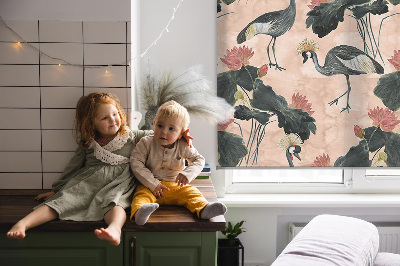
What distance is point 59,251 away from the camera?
78.4 inches

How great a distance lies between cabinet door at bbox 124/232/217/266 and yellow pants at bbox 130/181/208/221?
0.11 meters

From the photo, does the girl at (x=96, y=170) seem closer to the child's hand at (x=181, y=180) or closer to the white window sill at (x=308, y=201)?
the child's hand at (x=181, y=180)

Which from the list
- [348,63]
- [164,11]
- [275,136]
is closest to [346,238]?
[275,136]

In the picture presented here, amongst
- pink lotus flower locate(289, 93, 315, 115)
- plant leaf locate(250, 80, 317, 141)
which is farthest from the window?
pink lotus flower locate(289, 93, 315, 115)

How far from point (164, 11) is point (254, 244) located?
4.83ft

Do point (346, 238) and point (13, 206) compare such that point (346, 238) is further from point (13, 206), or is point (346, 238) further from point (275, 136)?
point (13, 206)

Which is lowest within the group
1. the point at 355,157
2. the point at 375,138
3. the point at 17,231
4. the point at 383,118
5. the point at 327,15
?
the point at 17,231

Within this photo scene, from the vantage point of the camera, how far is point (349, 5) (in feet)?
8.89

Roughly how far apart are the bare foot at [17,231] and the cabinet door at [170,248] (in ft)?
1.33

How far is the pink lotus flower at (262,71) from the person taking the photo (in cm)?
274

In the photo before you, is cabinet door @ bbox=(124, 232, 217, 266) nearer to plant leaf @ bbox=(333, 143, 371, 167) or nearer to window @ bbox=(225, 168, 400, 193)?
window @ bbox=(225, 168, 400, 193)

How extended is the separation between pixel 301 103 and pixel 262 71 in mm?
296

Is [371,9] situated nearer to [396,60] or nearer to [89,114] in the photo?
[396,60]

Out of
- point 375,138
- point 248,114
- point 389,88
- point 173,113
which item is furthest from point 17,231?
point 389,88
